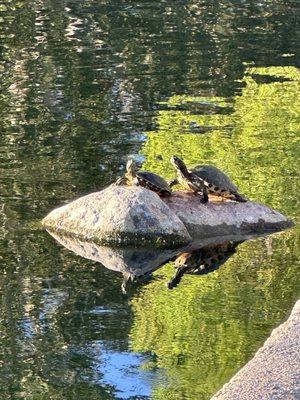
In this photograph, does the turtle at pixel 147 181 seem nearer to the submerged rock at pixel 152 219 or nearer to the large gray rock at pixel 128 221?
the submerged rock at pixel 152 219

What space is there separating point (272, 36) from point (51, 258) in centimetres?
1543

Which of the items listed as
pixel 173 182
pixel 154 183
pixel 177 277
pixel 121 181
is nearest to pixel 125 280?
pixel 177 277

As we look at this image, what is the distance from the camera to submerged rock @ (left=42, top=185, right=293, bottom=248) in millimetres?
11727

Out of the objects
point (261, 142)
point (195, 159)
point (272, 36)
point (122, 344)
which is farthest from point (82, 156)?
point (272, 36)

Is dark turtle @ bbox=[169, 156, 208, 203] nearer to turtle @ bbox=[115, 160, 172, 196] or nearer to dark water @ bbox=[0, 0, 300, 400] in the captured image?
turtle @ bbox=[115, 160, 172, 196]

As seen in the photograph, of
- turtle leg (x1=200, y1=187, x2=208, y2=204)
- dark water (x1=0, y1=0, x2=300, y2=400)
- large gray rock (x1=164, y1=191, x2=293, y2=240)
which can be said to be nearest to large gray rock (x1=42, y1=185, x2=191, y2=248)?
large gray rock (x1=164, y1=191, x2=293, y2=240)

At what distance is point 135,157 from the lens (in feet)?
50.1

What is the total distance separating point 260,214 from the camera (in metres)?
12.3

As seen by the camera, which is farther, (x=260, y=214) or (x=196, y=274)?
(x=260, y=214)

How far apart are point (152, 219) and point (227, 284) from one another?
1.37m

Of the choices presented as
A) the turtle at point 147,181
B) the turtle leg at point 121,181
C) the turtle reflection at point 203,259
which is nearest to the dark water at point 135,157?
the turtle reflection at point 203,259

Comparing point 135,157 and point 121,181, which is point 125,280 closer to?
point 121,181

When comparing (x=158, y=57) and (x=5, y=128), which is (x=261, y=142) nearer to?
(x=5, y=128)

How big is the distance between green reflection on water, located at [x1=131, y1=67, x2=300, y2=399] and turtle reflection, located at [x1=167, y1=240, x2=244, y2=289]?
11cm
